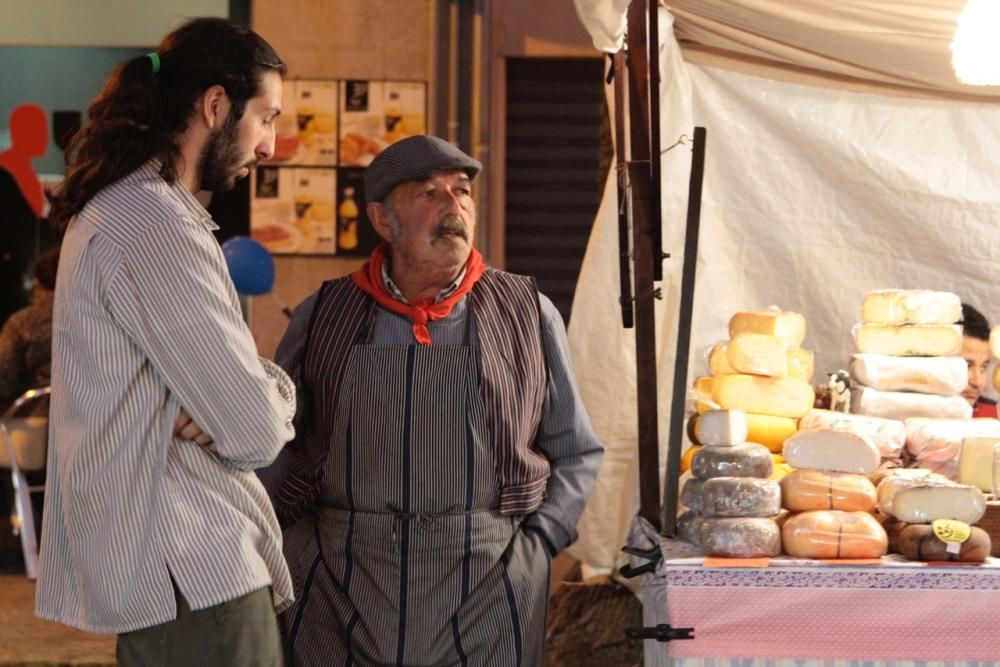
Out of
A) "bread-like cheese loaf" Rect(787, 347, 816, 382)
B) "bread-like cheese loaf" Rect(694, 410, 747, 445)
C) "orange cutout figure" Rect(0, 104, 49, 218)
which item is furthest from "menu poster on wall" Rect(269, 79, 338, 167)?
"bread-like cheese loaf" Rect(694, 410, 747, 445)

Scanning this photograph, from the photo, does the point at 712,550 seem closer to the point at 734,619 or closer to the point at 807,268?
the point at 734,619

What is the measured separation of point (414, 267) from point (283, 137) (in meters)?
3.36

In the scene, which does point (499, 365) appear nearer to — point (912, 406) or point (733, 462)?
point (733, 462)

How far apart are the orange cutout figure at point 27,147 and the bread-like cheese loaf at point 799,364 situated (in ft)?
14.4

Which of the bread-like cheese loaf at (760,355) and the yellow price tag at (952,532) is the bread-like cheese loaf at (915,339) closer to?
the bread-like cheese loaf at (760,355)

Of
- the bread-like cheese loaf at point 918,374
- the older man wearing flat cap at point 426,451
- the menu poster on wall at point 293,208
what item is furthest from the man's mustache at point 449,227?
the menu poster on wall at point 293,208

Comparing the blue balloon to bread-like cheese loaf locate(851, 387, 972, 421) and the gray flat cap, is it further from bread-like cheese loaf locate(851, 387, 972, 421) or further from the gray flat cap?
bread-like cheese loaf locate(851, 387, 972, 421)

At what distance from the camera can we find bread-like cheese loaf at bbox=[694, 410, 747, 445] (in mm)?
3199

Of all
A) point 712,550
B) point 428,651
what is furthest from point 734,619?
point 428,651

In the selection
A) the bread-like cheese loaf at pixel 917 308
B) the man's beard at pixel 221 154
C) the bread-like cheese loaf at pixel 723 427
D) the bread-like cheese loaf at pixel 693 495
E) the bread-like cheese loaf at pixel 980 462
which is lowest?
the bread-like cheese loaf at pixel 693 495

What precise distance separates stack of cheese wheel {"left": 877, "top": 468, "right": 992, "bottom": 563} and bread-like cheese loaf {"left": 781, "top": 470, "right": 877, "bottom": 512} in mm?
55

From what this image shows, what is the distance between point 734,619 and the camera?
2979 millimetres

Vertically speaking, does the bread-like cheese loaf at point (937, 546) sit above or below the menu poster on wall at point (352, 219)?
below

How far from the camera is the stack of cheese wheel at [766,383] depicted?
3.56 metres
